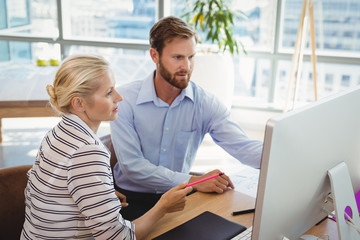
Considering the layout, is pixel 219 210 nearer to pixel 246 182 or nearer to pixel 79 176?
pixel 246 182

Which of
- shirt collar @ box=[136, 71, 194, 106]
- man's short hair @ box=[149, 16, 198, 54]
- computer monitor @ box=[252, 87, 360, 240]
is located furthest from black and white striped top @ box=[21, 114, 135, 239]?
man's short hair @ box=[149, 16, 198, 54]

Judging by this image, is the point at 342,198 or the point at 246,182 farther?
the point at 246,182

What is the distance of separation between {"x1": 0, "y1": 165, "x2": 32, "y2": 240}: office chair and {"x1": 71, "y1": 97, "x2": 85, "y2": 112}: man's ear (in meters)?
0.37

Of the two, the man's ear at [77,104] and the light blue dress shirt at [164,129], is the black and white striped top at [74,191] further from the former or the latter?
Result: the light blue dress shirt at [164,129]

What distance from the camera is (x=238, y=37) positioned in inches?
177

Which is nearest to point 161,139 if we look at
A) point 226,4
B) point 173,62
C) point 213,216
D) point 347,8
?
point 173,62

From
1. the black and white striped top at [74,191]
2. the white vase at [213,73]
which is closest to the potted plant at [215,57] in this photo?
the white vase at [213,73]

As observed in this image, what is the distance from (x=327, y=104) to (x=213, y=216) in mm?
548

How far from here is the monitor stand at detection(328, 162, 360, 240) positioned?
91 centimetres

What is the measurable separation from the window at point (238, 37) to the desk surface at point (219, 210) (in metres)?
2.68

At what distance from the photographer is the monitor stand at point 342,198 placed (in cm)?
91

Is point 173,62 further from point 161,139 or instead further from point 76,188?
point 76,188

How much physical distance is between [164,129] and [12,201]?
701mm

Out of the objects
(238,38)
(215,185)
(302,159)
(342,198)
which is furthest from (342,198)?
(238,38)
